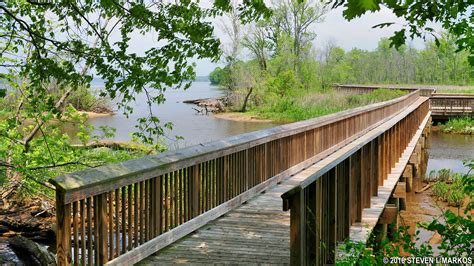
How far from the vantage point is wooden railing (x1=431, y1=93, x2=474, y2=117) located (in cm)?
4875

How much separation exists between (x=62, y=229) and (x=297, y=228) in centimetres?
178

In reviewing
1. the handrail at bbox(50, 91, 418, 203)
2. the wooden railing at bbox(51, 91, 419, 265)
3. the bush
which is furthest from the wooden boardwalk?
the bush

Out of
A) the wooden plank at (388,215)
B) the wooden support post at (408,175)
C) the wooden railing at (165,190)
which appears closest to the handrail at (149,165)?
the wooden railing at (165,190)

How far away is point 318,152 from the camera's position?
44.8ft

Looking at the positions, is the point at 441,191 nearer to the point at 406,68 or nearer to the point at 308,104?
the point at 308,104

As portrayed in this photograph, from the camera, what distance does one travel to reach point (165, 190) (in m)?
6.55

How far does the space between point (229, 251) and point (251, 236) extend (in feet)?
2.16

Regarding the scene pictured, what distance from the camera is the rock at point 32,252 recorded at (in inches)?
205

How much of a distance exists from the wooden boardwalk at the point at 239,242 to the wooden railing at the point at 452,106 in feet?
142

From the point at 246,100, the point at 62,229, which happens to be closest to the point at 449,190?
the point at 62,229

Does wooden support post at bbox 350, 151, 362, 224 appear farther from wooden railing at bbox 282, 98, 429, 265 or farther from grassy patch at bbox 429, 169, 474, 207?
grassy patch at bbox 429, 169, 474, 207

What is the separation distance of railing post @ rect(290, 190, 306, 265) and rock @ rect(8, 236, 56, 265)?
2.05 meters

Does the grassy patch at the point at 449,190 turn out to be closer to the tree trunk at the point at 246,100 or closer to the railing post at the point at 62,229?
the railing post at the point at 62,229

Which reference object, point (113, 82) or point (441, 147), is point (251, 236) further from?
point (441, 147)
